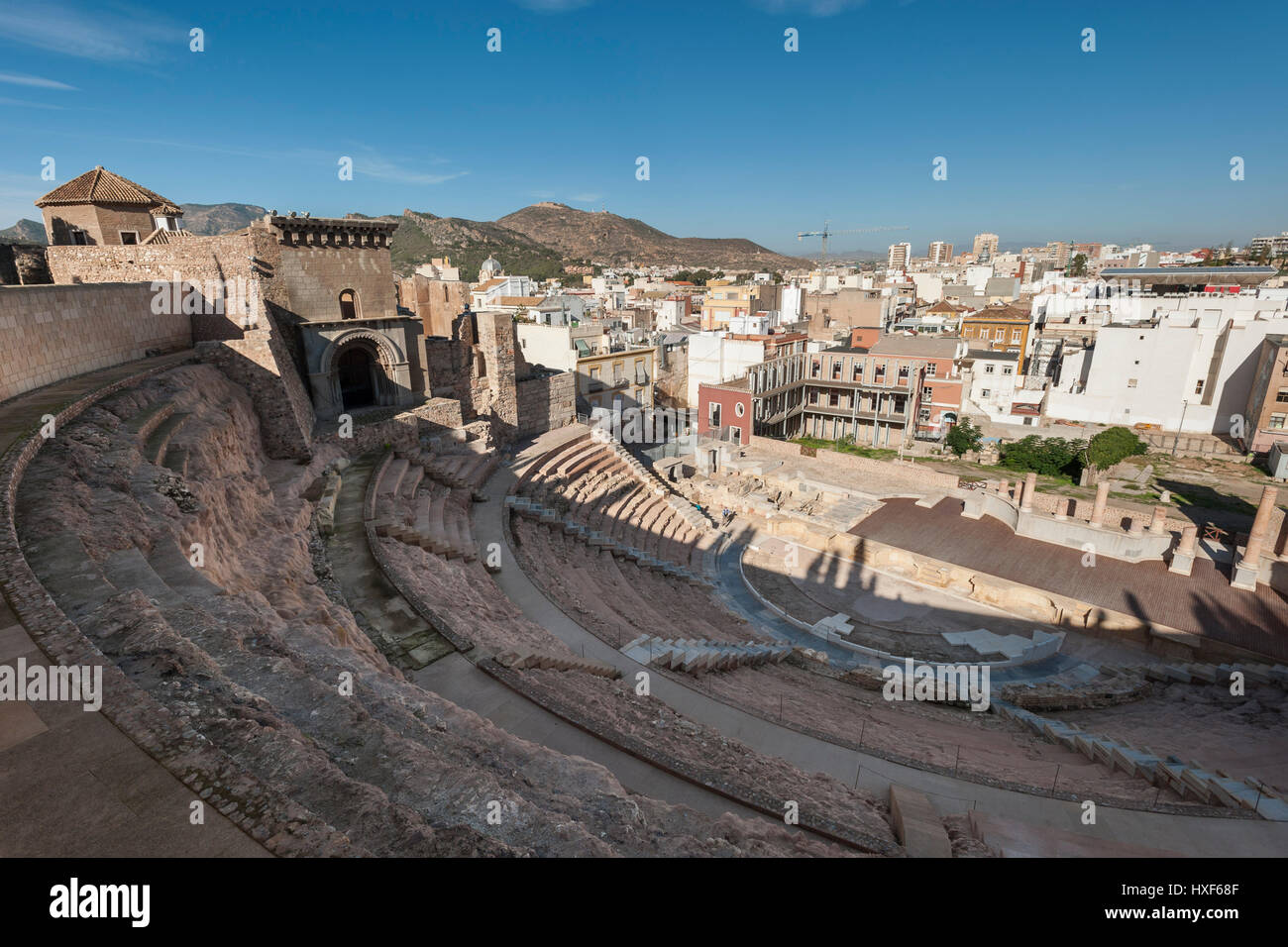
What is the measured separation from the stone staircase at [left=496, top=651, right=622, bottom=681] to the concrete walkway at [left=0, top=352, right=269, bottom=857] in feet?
17.1

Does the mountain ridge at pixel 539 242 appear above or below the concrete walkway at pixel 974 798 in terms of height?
above

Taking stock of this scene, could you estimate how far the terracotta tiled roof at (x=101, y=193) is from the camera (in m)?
23.7

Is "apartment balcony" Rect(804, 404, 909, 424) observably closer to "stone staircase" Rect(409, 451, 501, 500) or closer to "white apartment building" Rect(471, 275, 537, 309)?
"white apartment building" Rect(471, 275, 537, 309)

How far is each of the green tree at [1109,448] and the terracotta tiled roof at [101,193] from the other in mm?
45871

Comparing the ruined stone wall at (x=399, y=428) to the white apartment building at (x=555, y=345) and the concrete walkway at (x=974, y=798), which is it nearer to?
the white apartment building at (x=555, y=345)

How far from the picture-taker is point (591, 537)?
18.6m

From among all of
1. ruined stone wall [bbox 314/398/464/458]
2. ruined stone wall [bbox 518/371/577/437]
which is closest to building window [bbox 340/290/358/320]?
ruined stone wall [bbox 314/398/464/458]

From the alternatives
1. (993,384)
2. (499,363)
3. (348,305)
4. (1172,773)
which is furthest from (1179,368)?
(348,305)

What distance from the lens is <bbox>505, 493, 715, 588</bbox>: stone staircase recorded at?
1827cm

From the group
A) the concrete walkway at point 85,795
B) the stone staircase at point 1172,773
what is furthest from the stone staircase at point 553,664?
the stone staircase at point 1172,773

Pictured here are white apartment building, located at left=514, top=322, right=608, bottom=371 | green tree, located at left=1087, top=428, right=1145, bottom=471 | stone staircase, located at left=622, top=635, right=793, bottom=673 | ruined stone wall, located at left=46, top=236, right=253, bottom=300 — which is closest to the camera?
stone staircase, located at left=622, top=635, right=793, bottom=673

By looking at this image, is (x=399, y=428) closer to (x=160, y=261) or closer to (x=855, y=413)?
(x=160, y=261)

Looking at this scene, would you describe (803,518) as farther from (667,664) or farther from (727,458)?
(667,664)
